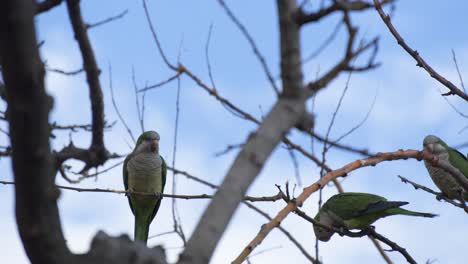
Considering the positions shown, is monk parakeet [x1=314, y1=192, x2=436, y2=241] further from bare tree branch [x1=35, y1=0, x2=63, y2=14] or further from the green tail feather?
bare tree branch [x1=35, y1=0, x2=63, y2=14]

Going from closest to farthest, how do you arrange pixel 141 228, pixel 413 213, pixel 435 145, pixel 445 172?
pixel 413 213 < pixel 445 172 < pixel 435 145 < pixel 141 228

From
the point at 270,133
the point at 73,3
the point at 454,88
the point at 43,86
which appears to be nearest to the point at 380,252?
the point at 454,88

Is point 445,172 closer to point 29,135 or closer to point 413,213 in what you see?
point 413,213

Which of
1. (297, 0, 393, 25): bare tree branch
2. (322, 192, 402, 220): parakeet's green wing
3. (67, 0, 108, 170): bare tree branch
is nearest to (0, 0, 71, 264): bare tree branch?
(297, 0, 393, 25): bare tree branch

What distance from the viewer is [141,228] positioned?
24.3 feet

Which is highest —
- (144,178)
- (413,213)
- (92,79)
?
(144,178)

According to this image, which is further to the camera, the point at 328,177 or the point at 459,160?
the point at 459,160

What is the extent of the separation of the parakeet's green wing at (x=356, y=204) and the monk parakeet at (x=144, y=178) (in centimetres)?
230

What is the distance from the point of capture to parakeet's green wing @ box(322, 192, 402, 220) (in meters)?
5.60

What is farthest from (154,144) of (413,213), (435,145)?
(435,145)

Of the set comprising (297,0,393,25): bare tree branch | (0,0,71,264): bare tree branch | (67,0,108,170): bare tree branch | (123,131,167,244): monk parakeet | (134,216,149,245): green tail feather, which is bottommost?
(0,0,71,264): bare tree branch

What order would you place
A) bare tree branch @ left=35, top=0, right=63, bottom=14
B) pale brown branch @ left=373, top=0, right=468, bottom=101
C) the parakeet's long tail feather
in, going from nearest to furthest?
1. bare tree branch @ left=35, top=0, right=63, bottom=14
2. pale brown branch @ left=373, top=0, right=468, bottom=101
3. the parakeet's long tail feather

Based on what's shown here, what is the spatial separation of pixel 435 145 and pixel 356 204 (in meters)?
2.05

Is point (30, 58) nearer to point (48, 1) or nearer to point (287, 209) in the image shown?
point (48, 1)
